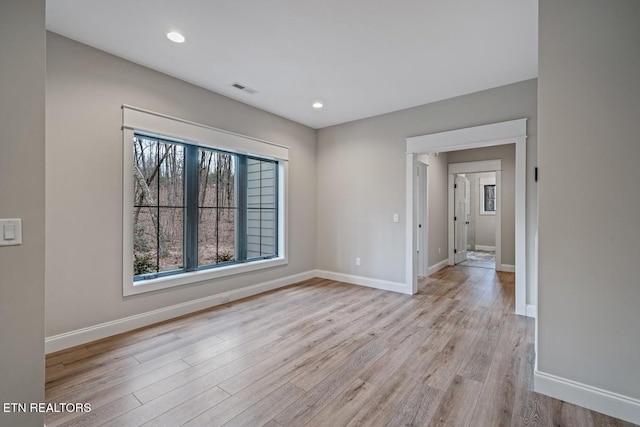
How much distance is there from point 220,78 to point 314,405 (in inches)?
130

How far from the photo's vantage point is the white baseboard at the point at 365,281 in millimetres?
4293

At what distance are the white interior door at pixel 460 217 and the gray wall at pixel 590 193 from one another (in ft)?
16.3

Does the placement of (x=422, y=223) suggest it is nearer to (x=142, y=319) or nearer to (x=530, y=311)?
(x=530, y=311)

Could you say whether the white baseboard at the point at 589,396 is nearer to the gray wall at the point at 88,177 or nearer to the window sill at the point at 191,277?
the window sill at the point at 191,277

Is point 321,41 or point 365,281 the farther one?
point 365,281

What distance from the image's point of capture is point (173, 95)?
323 cm

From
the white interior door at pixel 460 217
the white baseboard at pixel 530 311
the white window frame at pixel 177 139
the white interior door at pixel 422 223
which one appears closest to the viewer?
the white window frame at pixel 177 139

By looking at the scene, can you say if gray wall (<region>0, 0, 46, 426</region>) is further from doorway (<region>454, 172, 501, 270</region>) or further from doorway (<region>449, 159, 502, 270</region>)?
doorway (<region>454, 172, 501, 270</region>)

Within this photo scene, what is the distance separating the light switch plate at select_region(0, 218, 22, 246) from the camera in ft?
4.36

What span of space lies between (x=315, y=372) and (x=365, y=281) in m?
2.62

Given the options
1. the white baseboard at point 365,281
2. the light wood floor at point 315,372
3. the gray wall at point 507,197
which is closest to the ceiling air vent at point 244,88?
the light wood floor at point 315,372

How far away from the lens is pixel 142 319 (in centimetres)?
297

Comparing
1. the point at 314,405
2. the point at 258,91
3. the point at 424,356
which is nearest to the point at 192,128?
the point at 258,91

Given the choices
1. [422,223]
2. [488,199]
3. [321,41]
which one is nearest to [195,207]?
[321,41]
